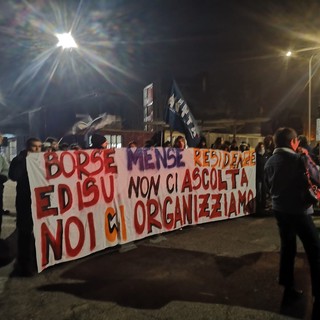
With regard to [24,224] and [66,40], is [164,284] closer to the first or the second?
[24,224]

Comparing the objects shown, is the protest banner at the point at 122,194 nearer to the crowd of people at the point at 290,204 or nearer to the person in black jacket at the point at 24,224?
the person in black jacket at the point at 24,224

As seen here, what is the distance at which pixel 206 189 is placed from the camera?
21.7ft

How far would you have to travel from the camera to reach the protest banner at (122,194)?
436 centimetres

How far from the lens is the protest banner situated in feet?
14.3

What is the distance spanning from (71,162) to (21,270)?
1503mm

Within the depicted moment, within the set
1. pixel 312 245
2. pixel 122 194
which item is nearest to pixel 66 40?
pixel 122 194

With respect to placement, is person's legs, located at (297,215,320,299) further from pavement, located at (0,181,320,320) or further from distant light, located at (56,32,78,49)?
distant light, located at (56,32,78,49)

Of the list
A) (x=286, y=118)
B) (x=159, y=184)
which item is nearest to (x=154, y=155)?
(x=159, y=184)

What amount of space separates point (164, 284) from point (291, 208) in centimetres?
167

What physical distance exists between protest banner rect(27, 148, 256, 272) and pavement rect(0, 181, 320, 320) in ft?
0.98

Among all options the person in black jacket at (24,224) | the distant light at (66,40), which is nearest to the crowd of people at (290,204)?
the person in black jacket at (24,224)

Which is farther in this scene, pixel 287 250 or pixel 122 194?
pixel 122 194

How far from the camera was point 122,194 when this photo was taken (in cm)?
523

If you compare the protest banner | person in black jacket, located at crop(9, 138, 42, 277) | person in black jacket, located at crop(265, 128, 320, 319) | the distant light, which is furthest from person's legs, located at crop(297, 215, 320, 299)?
the distant light
